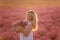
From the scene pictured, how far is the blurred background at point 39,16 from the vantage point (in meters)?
2.49

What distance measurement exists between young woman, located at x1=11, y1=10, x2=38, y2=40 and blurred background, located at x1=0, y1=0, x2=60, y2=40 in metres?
0.08

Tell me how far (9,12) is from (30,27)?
396mm

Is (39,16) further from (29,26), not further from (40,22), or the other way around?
(29,26)

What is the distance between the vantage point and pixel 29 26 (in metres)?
2.42

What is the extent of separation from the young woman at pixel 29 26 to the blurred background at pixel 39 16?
3.2 inches

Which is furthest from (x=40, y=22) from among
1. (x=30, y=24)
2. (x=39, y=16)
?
(x=30, y=24)

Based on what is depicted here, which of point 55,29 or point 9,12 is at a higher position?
point 9,12

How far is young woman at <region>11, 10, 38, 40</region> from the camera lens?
7.83 ft

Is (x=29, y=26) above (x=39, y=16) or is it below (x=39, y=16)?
below

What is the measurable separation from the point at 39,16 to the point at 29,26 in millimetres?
286

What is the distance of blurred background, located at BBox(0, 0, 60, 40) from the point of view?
2.49 meters

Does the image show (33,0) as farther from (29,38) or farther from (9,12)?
(29,38)

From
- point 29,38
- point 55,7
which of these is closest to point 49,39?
point 29,38

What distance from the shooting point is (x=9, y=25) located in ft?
8.19
